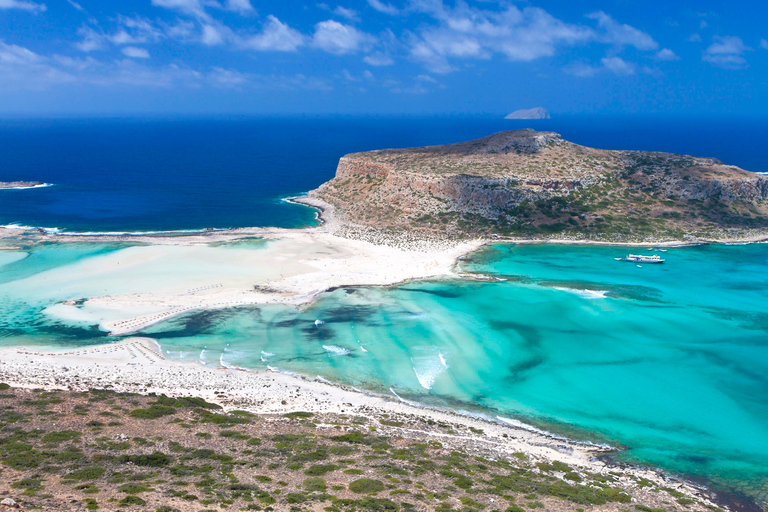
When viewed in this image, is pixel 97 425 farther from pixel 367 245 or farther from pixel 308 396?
pixel 367 245

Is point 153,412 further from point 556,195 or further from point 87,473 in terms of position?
point 556,195

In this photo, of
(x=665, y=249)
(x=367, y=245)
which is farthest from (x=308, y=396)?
(x=665, y=249)

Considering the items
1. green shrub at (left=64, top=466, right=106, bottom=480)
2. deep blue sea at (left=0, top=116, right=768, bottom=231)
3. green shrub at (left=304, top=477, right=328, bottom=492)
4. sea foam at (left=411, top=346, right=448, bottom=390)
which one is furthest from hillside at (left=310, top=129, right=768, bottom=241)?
green shrub at (left=64, top=466, right=106, bottom=480)

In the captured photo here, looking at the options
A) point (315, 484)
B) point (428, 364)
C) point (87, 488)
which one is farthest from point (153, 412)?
point (428, 364)

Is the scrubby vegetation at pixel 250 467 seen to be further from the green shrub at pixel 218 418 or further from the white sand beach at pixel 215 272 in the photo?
the white sand beach at pixel 215 272

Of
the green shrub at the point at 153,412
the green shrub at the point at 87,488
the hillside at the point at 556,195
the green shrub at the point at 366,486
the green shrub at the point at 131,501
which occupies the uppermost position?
the hillside at the point at 556,195

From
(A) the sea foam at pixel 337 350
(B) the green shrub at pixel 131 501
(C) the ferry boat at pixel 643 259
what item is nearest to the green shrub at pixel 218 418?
(B) the green shrub at pixel 131 501

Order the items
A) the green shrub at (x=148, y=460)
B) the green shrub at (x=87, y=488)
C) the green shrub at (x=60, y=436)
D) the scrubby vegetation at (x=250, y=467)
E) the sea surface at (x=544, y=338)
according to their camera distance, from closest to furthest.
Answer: the green shrub at (x=87, y=488)
the scrubby vegetation at (x=250, y=467)
the green shrub at (x=148, y=460)
the green shrub at (x=60, y=436)
the sea surface at (x=544, y=338)
